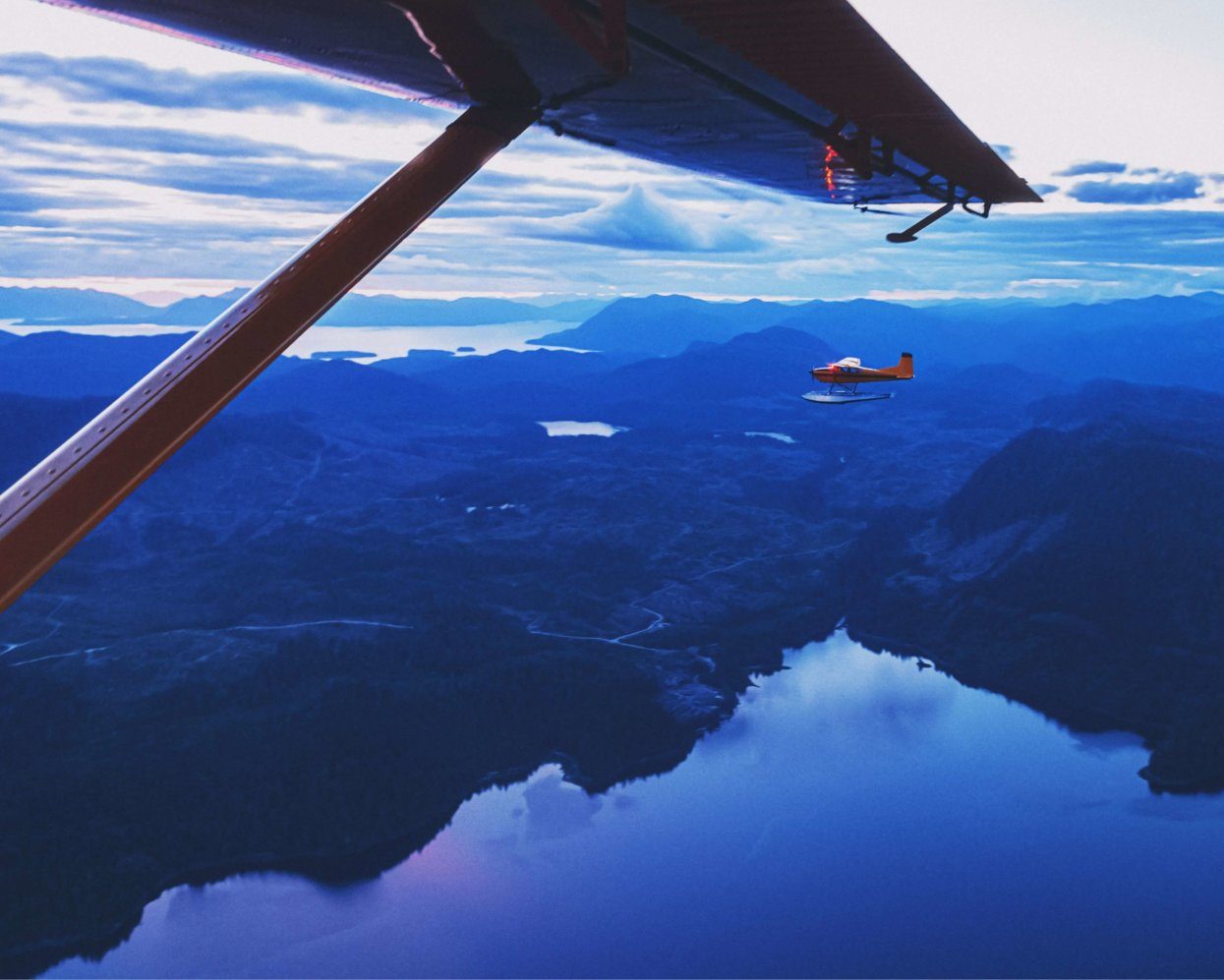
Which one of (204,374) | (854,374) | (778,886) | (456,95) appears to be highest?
(456,95)

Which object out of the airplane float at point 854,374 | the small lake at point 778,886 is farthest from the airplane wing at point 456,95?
the small lake at point 778,886

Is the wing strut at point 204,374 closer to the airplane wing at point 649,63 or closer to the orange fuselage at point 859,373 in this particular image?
the airplane wing at point 649,63

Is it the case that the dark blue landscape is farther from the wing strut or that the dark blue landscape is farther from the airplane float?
the wing strut

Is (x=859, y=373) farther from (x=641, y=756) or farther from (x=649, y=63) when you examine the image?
(x=641, y=756)

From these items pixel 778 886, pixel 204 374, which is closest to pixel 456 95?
pixel 204 374

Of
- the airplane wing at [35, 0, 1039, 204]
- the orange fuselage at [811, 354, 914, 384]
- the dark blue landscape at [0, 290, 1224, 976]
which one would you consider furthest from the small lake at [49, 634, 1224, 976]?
the airplane wing at [35, 0, 1039, 204]
